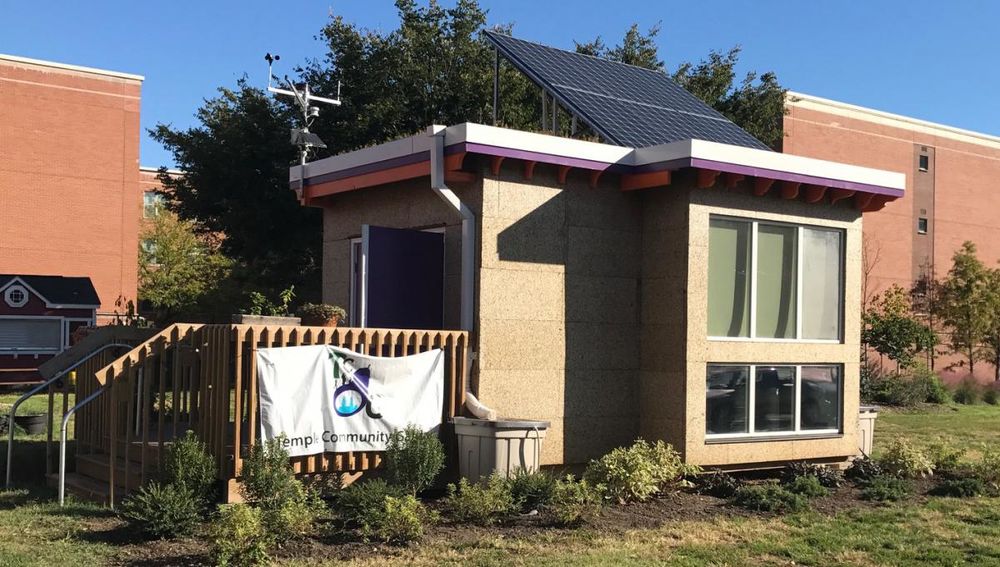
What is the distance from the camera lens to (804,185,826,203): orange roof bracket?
480 inches

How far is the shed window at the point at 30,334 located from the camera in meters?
28.2

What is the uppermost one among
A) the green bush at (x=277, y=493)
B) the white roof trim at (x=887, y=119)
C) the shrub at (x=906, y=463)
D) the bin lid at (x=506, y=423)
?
the white roof trim at (x=887, y=119)

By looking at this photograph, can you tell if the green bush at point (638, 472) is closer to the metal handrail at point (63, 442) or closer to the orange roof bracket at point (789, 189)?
the orange roof bracket at point (789, 189)

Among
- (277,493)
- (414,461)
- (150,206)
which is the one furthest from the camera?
(150,206)

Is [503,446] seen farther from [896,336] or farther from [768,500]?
[896,336]

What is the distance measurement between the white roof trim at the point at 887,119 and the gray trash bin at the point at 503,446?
3069 centimetres

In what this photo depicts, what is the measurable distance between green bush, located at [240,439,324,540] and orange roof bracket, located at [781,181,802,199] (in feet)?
21.9

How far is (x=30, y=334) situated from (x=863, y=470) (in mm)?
24509

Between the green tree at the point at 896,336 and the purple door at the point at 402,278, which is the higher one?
the purple door at the point at 402,278

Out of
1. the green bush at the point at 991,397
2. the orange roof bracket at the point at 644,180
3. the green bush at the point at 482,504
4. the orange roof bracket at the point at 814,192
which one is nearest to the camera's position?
the green bush at the point at 482,504

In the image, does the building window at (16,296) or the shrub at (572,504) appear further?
the building window at (16,296)

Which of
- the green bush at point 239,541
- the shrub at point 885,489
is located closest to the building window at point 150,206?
the shrub at point 885,489

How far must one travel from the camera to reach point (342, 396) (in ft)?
31.5

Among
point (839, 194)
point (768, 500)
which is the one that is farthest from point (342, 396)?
point (839, 194)
